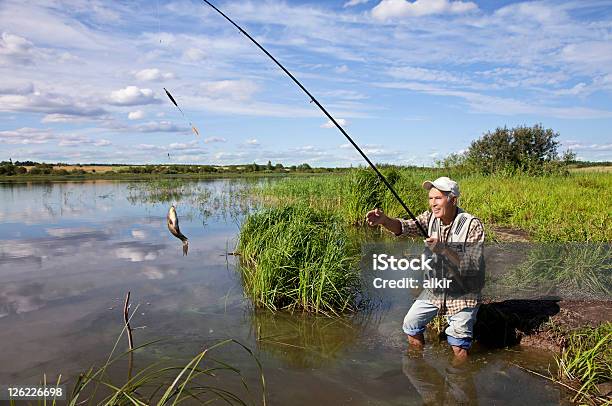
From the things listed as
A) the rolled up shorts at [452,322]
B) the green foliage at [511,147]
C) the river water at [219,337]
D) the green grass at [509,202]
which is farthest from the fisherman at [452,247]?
the green foliage at [511,147]

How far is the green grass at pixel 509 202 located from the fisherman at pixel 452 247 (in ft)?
10.2

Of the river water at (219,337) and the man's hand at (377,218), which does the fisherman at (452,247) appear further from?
the river water at (219,337)

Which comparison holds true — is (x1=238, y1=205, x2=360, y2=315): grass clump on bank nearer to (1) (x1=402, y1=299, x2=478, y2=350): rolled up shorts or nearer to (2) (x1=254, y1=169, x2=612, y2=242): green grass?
(1) (x1=402, y1=299, x2=478, y2=350): rolled up shorts

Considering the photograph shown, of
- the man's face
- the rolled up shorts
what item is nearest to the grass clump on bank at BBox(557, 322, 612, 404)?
the rolled up shorts

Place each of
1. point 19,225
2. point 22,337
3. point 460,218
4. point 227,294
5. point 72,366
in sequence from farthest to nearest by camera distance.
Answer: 1. point 19,225
2. point 227,294
3. point 22,337
4. point 72,366
5. point 460,218

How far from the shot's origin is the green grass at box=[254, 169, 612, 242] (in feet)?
27.1

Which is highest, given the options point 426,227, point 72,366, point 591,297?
point 426,227

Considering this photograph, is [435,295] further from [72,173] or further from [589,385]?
[72,173]

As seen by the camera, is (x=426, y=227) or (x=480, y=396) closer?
(x=480, y=396)

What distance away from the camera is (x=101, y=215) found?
1744cm

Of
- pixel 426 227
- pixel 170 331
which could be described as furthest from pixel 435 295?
pixel 170 331

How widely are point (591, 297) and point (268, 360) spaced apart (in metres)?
3.92

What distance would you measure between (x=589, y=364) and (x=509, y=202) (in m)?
8.83

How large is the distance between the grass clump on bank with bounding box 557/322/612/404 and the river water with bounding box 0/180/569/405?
8.4 inches
